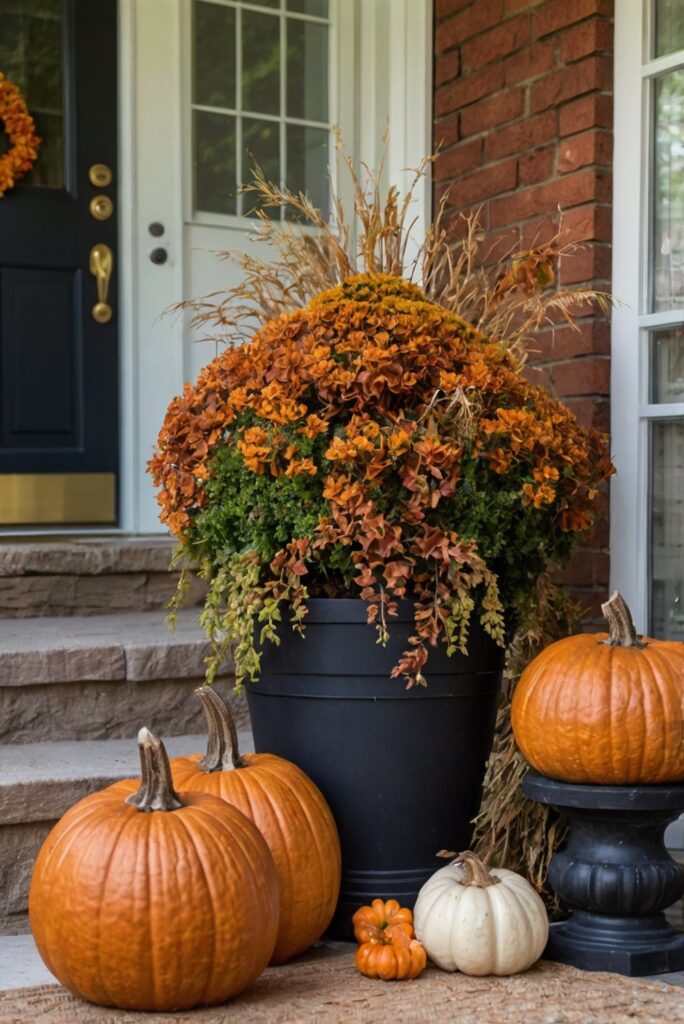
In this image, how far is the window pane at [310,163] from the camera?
12.6 ft

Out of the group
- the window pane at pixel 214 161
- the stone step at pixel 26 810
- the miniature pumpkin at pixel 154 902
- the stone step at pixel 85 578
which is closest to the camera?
the miniature pumpkin at pixel 154 902

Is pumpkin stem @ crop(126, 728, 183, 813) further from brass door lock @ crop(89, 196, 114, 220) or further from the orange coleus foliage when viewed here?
brass door lock @ crop(89, 196, 114, 220)

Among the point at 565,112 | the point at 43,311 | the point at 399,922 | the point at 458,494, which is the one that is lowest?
the point at 399,922

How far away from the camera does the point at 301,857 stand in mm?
1863

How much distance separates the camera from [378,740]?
2.00 m

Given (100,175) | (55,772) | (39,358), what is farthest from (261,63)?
Answer: (55,772)

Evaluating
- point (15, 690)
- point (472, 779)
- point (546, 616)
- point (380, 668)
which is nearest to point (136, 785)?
point (380, 668)

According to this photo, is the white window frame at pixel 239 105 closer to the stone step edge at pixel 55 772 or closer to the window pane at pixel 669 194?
the window pane at pixel 669 194

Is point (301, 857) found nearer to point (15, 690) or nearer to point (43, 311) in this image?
point (15, 690)

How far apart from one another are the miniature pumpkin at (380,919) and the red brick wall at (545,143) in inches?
46.0

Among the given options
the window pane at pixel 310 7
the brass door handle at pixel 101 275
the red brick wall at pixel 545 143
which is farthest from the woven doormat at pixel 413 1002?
the window pane at pixel 310 7

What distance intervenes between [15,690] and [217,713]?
0.75 meters

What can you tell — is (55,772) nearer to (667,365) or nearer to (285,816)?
(285,816)

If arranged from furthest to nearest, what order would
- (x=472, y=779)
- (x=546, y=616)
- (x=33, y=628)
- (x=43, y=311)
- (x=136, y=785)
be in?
1. (x=43, y=311)
2. (x=33, y=628)
3. (x=546, y=616)
4. (x=472, y=779)
5. (x=136, y=785)
